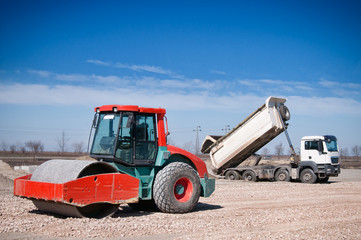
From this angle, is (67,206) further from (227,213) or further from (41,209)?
(227,213)

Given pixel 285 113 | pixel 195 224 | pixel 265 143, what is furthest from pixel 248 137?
pixel 195 224

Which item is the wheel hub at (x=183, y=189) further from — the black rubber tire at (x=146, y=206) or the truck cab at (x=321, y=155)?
the truck cab at (x=321, y=155)

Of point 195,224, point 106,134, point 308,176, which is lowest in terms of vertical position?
point 308,176

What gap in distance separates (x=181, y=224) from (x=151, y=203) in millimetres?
2108

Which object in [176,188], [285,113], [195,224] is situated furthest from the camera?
[285,113]

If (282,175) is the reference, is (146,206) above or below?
above

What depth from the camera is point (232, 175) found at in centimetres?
2247

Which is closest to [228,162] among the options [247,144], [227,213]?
[247,144]

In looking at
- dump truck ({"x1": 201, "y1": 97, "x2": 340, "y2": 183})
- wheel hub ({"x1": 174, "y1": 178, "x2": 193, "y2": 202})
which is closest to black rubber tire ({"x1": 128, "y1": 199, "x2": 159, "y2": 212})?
wheel hub ({"x1": 174, "y1": 178, "x2": 193, "y2": 202})

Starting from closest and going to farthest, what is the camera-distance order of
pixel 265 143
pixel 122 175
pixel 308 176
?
1. pixel 122 175
2. pixel 265 143
3. pixel 308 176

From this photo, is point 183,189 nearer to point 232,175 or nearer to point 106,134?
point 106,134

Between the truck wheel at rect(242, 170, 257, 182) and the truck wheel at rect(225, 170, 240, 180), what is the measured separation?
0.40m

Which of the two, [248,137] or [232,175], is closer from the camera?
[248,137]

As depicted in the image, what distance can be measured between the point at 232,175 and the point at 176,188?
13.7 meters
